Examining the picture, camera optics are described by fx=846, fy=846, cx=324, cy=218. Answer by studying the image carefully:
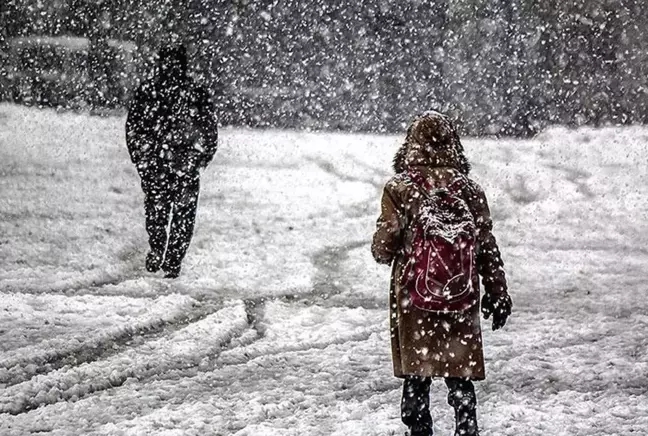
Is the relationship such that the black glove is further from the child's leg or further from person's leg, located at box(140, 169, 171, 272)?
person's leg, located at box(140, 169, 171, 272)

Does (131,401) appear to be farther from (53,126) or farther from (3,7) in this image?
(3,7)

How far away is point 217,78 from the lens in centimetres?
1709

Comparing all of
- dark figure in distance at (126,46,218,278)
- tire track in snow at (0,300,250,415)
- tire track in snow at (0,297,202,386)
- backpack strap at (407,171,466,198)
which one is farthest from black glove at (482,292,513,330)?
dark figure in distance at (126,46,218,278)

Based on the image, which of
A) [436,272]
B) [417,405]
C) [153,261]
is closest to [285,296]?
[153,261]

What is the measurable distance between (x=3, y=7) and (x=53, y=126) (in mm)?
3017

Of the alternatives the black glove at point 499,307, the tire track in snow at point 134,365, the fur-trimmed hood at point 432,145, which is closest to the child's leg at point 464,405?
the black glove at point 499,307

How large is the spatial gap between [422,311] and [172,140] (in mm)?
4762

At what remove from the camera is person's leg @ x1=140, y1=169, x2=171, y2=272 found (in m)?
8.19

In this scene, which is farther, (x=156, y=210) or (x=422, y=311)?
(x=156, y=210)

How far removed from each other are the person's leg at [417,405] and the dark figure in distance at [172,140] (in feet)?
14.9

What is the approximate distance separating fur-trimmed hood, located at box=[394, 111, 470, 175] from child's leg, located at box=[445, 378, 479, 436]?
103 cm

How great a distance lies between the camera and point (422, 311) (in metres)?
3.87

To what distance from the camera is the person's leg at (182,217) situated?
817 cm

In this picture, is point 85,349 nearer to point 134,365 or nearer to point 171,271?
point 134,365
